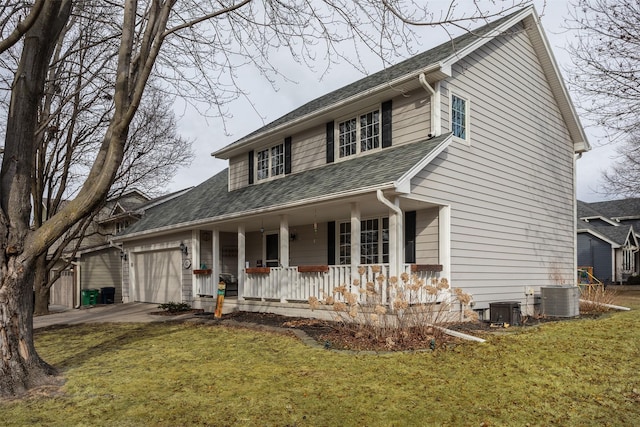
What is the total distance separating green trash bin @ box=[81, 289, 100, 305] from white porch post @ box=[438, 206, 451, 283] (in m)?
17.2

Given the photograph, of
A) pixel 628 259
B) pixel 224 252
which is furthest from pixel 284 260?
pixel 628 259

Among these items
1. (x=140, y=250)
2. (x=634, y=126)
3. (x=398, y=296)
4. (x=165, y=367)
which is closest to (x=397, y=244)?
(x=398, y=296)

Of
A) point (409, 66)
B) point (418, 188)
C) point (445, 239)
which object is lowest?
point (445, 239)

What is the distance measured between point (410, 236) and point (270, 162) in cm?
631

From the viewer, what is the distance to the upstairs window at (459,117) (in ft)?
36.2

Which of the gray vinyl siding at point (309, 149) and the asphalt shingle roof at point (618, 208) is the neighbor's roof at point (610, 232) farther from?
the gray vinyl siding at point (309, 149)

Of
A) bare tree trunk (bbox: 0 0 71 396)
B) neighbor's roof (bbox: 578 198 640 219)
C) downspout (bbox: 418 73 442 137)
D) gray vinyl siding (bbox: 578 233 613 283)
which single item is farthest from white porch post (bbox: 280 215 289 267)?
neighbor's roof (bbox: 578 198 640 219)

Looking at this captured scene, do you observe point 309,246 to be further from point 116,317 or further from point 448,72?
point 448,72

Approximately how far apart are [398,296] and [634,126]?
35.4 ft

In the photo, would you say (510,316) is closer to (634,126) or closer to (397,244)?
(397,244)

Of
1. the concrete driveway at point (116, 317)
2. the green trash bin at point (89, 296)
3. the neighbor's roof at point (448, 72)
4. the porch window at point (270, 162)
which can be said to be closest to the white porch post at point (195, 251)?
the concrete driveway at point (116, 317)

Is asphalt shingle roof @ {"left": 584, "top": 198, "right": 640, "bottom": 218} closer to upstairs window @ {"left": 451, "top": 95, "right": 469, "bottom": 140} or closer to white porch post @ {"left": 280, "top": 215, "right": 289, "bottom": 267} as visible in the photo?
upstairs window @ {"left": 451, "top": 95, "right": 469, "bottom": 140}

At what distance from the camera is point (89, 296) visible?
21328 mm

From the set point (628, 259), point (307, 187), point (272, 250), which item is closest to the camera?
point (307, 187)
